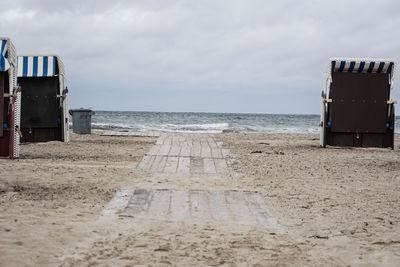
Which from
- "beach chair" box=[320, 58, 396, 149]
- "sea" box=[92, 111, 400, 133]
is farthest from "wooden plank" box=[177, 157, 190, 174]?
"sea" box=[92, 111, 400, 133]

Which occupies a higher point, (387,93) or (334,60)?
(334,60)

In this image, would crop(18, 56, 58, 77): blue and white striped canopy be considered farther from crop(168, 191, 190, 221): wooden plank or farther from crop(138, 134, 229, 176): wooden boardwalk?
crop(168, 191, 190, 221): wooden plank

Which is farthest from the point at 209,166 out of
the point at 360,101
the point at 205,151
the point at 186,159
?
the point at 360,101

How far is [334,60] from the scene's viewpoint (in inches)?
468

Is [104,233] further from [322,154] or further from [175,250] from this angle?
[322,154]

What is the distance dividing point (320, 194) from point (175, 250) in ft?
9.46

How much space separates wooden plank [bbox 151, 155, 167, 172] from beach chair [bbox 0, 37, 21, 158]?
281 centimetres

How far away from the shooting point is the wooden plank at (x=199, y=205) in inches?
167

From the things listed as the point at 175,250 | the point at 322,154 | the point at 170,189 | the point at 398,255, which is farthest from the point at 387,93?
the point at 175,250

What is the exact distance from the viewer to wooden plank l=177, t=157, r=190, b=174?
7.21m

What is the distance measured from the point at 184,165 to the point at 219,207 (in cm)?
319

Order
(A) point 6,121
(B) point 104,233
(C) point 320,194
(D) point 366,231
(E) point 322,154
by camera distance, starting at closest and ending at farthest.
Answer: (B) point 104,233 → (D) point 366,231 → (C) point 320,194 → (A) point 6,121 → (E) point 322,154

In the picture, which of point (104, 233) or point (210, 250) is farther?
point (104, 233)

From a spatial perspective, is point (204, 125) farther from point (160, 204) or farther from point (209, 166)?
point (160, 204)
